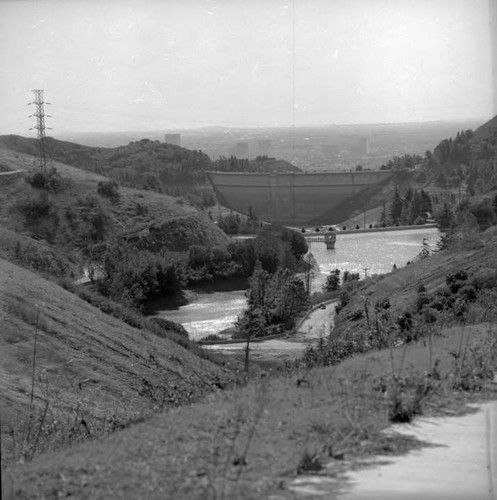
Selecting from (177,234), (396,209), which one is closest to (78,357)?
(177,234)

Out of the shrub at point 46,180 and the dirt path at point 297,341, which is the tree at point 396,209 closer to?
the shrub at point 46,180

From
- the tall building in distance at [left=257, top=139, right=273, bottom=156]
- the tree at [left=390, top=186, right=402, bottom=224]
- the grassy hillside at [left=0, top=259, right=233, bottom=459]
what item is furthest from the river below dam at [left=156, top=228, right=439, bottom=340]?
the tall building in distance at [left=257, top=139, right=273, bottom=156]

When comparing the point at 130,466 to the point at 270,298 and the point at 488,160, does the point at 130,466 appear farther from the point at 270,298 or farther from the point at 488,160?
the point at 488,160

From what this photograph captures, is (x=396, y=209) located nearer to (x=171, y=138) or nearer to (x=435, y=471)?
(x=435, y=471)

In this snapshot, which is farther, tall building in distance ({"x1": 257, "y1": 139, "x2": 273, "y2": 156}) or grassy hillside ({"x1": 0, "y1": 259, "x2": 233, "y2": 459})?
tall building in distance ({"x1": 257, "y1": 139, "x2": 273, "y2": 156})

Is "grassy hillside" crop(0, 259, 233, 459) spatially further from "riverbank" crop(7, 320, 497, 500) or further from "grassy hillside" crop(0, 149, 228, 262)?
"grassy hillside" crop(0, 149, 228, 262)

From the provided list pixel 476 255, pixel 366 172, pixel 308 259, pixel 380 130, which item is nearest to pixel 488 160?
pixel 366 172
